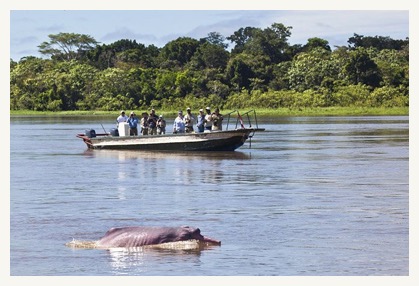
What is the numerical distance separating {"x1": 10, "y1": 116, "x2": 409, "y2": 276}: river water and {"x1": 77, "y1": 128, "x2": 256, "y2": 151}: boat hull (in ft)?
1.21

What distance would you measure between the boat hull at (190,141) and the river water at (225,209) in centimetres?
37

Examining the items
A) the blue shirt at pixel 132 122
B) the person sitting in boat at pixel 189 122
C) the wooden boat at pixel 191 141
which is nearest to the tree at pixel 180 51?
the blue shirt at pixel 132 122

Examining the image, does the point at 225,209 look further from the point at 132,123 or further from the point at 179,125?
the point at 132,123

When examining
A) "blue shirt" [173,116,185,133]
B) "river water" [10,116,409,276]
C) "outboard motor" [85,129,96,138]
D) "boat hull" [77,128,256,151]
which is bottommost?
"river water" [10,116,409,276]

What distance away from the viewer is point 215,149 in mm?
36219

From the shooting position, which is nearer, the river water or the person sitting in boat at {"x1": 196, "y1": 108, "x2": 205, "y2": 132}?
the river water

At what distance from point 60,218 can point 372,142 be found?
2404 cm

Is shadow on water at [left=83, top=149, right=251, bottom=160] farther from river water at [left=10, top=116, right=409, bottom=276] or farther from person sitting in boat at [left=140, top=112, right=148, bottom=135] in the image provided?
person sitting in boat at [left=140, top=112, right=148, bottom=135]

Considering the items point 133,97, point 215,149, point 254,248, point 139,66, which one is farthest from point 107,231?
point 139,66

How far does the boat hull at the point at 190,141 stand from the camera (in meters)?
35.6

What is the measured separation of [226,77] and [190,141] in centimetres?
5312

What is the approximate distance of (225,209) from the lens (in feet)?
69.1

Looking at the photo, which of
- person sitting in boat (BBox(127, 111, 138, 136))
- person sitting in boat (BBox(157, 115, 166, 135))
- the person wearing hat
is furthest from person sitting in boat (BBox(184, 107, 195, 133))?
person sitting in boat (BBox(127, 111, 138, 136))

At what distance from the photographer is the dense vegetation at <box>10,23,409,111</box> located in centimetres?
8388
